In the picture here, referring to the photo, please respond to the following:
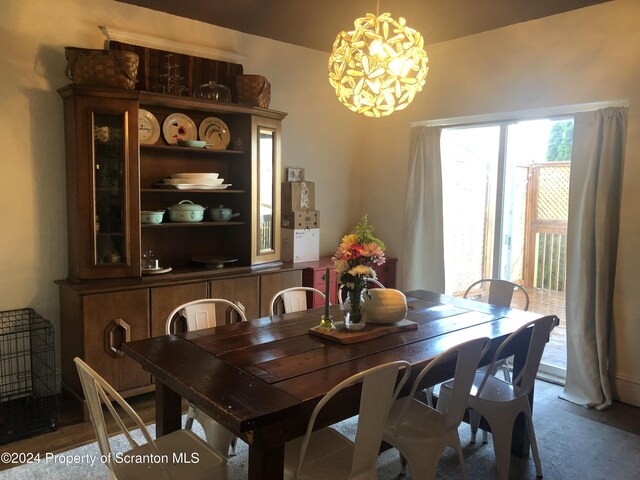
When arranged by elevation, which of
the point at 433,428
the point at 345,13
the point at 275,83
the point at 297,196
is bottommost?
the point at 433,428

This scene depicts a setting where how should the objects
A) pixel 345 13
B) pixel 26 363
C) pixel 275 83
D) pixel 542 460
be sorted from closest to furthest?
pixel 542 460
pixel 26 363
pixel 345 13
pixel 275 83

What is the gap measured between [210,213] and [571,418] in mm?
2719

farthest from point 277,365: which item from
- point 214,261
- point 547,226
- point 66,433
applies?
point 547,226

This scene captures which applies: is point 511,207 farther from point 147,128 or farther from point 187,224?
point 147,128

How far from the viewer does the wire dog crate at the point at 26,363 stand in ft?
10.2

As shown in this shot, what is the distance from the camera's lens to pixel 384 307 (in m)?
2.47

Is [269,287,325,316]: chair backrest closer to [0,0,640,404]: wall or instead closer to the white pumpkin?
the white pumpkin

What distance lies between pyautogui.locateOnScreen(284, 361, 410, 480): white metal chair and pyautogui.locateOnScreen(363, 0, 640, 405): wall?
2.15 metres

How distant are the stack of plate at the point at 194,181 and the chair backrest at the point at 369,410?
2.19 meters

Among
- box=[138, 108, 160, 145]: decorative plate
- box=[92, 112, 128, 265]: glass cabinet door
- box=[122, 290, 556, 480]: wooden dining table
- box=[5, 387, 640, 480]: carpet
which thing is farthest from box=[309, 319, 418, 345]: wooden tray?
box=[138, 108, 160, 145]: decorative plate

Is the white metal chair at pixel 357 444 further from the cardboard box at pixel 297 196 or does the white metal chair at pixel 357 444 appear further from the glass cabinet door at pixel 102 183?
the cardboard box at pixel 297 196

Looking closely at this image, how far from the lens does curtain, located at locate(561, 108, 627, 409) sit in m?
3.32

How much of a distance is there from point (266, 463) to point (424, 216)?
3172mm

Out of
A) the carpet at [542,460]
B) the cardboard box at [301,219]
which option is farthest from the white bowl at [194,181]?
the carpet at [542,460]
